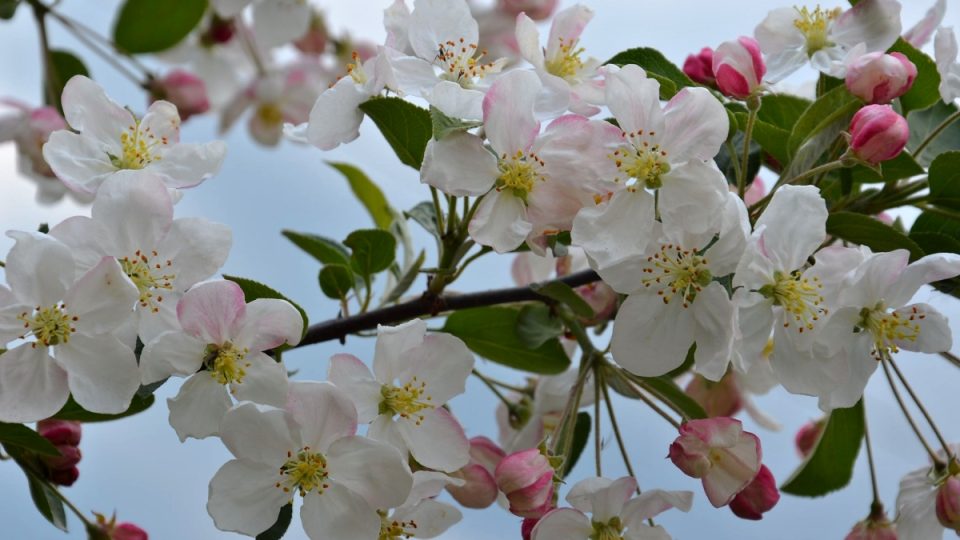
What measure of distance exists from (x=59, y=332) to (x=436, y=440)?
1.20 feet

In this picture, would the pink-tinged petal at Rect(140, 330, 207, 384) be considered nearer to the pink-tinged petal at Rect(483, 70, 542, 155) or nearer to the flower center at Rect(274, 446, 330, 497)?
the flower center at Rect(274, 446, 330, 497)

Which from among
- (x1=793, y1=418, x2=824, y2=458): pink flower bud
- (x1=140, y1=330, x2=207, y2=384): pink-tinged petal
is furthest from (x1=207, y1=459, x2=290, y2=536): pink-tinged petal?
(x1=793, y1=418, x2=824, y2=458): pink flower bud

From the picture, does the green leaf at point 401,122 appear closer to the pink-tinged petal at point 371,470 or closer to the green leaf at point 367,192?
the pink-tinged petal at point 371,470

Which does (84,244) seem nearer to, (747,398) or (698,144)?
(698,144)

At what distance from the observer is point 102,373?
1.02m

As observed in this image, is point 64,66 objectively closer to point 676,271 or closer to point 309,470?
point 309,470

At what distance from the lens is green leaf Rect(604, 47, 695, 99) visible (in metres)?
1.20

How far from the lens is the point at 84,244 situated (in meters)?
1.01

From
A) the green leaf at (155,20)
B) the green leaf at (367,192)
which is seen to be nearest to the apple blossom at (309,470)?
the green leaf at (367,192)

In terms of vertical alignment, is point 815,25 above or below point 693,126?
above

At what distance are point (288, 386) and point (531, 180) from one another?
28cm

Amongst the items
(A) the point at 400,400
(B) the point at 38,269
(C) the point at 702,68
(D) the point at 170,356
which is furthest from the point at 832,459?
(B) the point at 38,269

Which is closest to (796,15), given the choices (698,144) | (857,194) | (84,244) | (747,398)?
(857,194)

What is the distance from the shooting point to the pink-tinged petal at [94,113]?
1.16m
